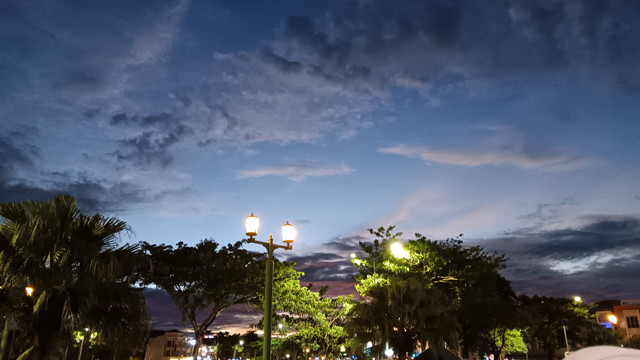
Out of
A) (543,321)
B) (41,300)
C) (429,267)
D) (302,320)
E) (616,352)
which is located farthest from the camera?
(543,321)

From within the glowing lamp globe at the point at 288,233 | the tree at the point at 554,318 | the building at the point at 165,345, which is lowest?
the building at the point at 165,345

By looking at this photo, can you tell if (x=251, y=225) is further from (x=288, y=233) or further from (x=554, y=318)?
(x=554, y=318)

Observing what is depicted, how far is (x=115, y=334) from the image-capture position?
1086 centimetres

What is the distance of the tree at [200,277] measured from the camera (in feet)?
106

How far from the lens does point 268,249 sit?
13.3 meters

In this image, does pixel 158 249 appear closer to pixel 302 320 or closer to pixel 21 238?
pixel 302 320

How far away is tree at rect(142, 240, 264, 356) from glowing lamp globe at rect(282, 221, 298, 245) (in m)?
20.1

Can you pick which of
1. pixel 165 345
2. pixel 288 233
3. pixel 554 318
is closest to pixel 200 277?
pixel 288 233

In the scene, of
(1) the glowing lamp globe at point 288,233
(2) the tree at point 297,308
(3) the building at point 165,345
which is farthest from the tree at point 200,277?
(3) the building at point 165,345

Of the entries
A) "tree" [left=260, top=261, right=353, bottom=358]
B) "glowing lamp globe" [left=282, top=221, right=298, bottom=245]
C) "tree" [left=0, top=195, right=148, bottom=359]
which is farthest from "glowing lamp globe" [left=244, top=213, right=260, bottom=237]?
"tree" [left=260, top=261, right=353, bottom=358]

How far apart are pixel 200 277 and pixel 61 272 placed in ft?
76.2

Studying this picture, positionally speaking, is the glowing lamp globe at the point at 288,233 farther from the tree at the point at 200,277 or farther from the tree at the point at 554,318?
the tree at the point at 554,318

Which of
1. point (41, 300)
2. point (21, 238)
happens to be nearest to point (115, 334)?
point (41, 300)

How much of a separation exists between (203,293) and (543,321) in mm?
56297
